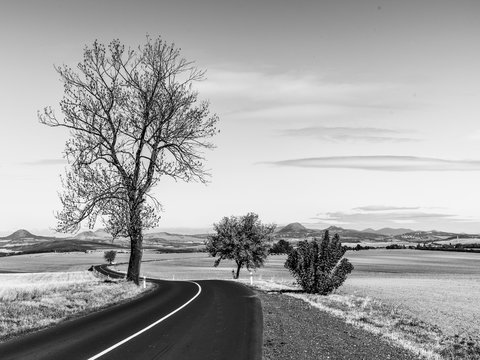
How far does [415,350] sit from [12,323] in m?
12.4

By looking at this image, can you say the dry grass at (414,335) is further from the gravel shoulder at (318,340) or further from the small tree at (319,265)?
the small tree at (319,265)

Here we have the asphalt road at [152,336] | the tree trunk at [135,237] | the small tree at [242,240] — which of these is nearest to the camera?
the asphalt road at [152,336]

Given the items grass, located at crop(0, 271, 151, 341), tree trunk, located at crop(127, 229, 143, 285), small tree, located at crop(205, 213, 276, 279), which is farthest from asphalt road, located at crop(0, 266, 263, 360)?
small tree, located at crop(205, 213, 276, 279)

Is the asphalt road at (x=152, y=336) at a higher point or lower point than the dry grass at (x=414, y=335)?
higher

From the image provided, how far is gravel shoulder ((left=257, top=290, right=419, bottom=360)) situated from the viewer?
11.9 m

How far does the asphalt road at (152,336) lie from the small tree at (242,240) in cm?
4307

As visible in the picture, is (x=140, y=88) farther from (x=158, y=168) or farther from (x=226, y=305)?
(x=226, y=305)

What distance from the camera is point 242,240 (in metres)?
64.2

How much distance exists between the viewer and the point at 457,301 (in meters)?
37.2

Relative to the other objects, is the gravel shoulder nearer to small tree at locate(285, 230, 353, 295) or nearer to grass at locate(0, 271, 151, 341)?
grass at locate(0, 271, 151, 341)

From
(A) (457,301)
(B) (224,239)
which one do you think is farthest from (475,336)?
(B) (224,239)

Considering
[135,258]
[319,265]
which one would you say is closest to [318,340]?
[319,265]

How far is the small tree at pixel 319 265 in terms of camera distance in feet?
106

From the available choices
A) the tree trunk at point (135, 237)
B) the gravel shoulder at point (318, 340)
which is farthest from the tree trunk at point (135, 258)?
the gravel shoulder at point (318, 340)
